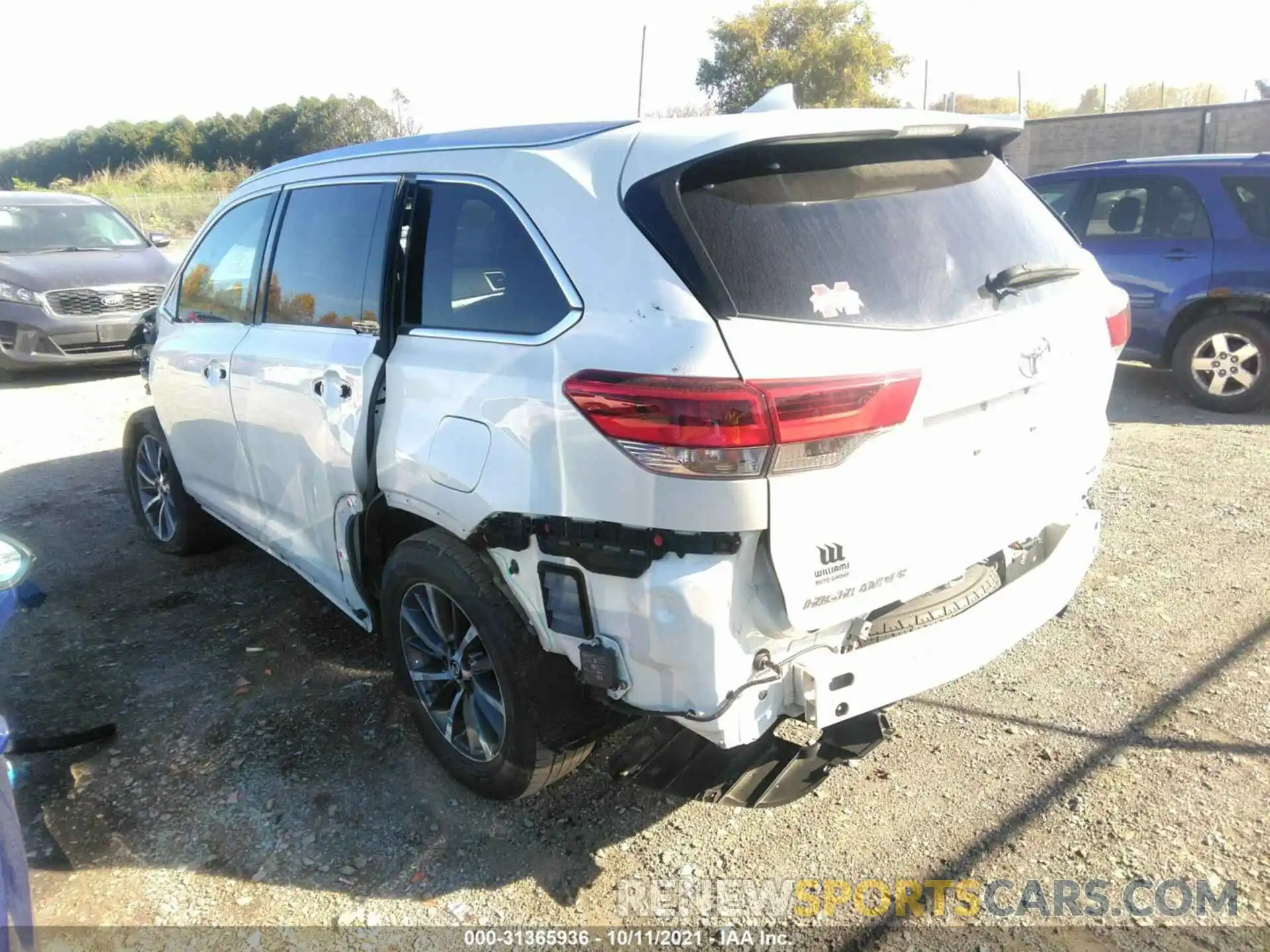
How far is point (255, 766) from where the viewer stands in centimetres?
316

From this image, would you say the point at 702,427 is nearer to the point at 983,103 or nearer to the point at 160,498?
the point at 160,498

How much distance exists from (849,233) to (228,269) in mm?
2928

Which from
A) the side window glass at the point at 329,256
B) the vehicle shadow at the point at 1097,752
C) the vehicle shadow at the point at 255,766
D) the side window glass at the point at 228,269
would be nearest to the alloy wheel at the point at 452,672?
the vehicle shadow at the point at 255,766

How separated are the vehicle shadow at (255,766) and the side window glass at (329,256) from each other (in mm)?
1423

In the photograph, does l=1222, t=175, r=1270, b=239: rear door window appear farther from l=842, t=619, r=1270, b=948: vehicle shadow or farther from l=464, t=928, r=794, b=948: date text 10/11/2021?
l=464, t=928, r=794, b=948: date text 10/11/2021

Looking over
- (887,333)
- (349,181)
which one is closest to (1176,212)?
(887,333)

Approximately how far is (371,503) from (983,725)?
2.22 metres

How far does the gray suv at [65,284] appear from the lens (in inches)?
367

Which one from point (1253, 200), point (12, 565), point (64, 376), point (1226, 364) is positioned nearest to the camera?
point (12, 565)

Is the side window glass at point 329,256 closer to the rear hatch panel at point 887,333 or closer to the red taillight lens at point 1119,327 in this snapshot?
the rear hatch panel at point 887,333

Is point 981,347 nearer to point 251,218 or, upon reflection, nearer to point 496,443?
point 496,443

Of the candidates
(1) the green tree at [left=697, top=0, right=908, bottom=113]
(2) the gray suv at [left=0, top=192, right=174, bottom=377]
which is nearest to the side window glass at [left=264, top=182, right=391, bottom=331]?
(2) the gray suv at [left=0, top=192, right=174, bottom=377]

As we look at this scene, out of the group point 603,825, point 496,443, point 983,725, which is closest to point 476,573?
point 496,443

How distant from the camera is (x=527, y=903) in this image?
8.41 feet
